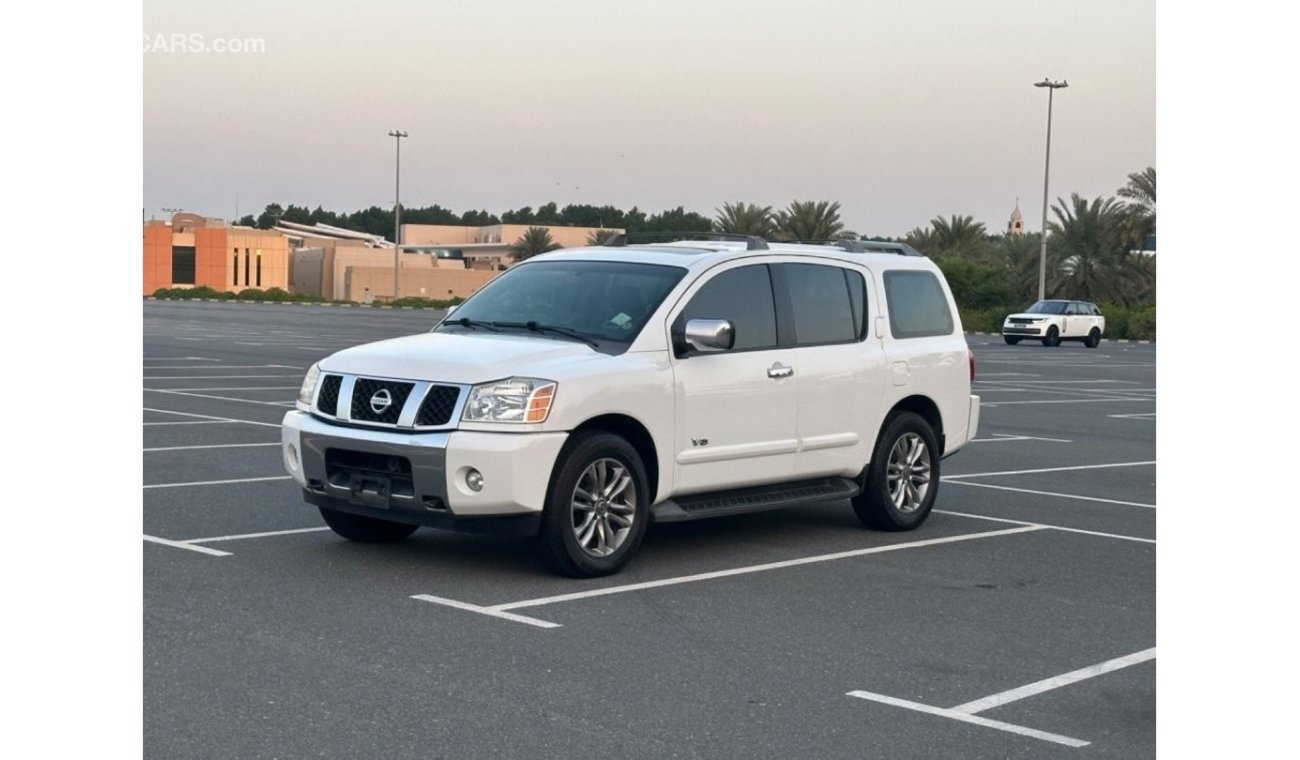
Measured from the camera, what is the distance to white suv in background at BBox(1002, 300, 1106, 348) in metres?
50.6

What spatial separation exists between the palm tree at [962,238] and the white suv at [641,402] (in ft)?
223

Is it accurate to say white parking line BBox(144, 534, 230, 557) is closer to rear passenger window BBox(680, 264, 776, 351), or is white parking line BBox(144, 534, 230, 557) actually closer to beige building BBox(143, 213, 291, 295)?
rear passenger window BBox(680, 264, 776, 351)

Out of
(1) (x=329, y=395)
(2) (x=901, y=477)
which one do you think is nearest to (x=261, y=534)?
(1) (x=329, y=395)

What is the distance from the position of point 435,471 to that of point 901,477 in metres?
3.79

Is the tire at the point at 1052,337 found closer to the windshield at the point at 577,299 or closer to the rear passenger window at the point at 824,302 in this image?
the rear passenger window at the point at 824,302

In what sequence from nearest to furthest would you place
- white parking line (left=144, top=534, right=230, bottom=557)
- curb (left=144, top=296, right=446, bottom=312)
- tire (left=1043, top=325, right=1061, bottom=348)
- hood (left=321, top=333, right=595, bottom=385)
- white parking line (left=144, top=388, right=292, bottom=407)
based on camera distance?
hood (left=321, top=333, right=595, bottom=385) → white parking line (left=144, top=534, right=230, bottom=557) → white parking line (left=144, top=388, right=292, bottom=407) → tire (left=1043, top=325, right=1061, bottom=348) → curb (left=144, top=296, right=446, bottom=312)

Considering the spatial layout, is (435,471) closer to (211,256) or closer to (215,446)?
(215,446)

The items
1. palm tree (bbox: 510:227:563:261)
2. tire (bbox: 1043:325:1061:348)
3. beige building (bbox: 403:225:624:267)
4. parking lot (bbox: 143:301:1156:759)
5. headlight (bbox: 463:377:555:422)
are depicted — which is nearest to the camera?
parking lot (bbox: 143:301:1156:759)

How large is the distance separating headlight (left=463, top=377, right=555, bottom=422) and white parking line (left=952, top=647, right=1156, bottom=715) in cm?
297

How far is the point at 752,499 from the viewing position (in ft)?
32.0

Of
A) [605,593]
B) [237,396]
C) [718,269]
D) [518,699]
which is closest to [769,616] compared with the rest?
[605,593]

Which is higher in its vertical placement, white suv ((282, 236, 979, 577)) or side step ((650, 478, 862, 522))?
white suv ((282, 236, 979, 577))

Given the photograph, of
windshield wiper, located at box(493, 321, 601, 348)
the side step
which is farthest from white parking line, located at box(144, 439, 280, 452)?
the side step
